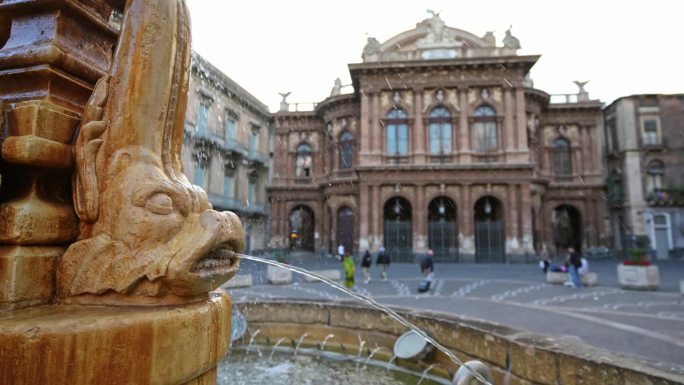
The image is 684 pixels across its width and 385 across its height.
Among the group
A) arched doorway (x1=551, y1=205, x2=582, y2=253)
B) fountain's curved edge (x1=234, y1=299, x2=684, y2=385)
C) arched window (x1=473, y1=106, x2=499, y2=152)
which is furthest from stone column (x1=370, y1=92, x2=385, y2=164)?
fountain's curved edge (x1=234, y1=299, x2=684, y2=385)

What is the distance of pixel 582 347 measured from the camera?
289cm

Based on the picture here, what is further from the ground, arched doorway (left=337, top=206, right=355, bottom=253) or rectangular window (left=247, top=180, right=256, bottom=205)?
rectangular window (left=247, top=180, right=256, bottom=205)

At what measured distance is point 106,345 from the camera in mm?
1201

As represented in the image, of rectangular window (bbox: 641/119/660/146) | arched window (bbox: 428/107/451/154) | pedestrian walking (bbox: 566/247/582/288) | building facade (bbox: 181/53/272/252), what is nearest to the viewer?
pedestrian walking (bbox: 566/247/582/288)

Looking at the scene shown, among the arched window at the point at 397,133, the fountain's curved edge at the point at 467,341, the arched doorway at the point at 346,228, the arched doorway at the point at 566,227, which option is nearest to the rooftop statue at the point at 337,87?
the arched window at the point at 397,133

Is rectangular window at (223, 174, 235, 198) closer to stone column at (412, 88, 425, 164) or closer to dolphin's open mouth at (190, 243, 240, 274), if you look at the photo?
stone column at (412, 88, 425, 164)

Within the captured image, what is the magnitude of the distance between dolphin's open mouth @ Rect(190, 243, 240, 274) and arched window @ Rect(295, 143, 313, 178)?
2684 centimetres

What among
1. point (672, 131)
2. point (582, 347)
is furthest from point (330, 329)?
point (672, 131)

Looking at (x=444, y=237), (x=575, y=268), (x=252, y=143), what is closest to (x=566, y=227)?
(x=444, y=237)

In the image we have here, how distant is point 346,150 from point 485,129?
870 centimetres

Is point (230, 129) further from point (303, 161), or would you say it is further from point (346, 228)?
point (346, 228)

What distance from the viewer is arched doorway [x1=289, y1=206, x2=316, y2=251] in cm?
2862

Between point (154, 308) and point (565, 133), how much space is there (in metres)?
30.3

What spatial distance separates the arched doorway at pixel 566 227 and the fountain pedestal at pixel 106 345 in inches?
1144
